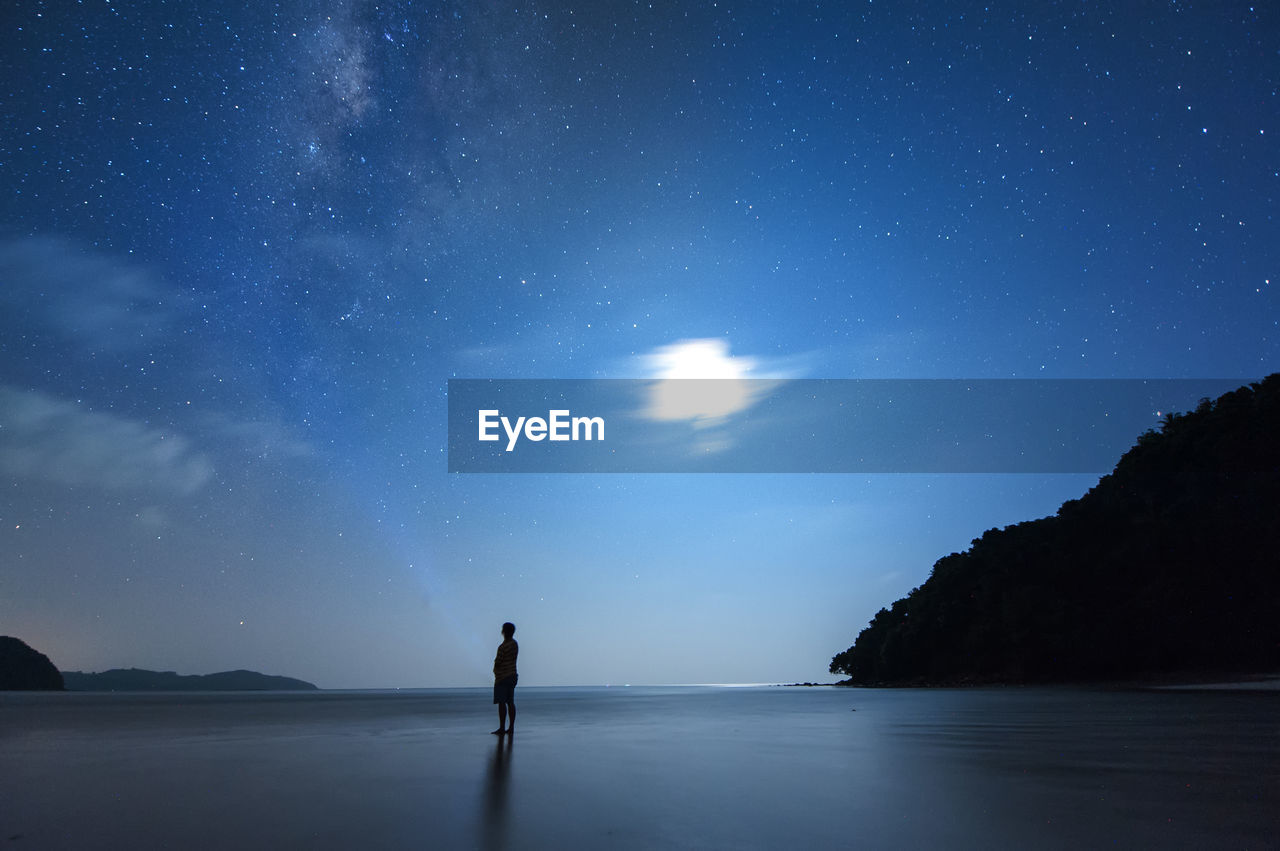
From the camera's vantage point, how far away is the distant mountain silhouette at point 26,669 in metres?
130

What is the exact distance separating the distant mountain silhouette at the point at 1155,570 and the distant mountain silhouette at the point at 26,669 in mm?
153113

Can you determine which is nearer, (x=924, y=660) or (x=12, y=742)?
(x=12, y=742)

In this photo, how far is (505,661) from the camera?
38.7 ft

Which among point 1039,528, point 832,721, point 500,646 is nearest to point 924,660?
point 1039,528

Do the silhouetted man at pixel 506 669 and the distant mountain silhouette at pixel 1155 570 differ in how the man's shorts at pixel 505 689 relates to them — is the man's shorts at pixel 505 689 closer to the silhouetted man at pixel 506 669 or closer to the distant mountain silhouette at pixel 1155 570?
the silhouetted man at pixel 506 669

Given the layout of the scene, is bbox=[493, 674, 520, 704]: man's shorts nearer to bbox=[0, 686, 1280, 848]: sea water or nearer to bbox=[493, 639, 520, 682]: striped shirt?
bbox=[493, 639, 520, 682]: striped shirt

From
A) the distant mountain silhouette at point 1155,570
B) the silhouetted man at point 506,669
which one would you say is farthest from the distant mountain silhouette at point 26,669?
the silhouetted man at point 506,669

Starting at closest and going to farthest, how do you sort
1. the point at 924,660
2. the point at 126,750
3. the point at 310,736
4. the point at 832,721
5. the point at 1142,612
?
the point at 126,750
the point at 310,736
the point at 832,721
the point at 1142,612
the point at 924,660

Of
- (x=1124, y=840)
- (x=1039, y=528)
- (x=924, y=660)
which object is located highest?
(x=1039, y=528)

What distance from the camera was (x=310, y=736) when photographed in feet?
43.1

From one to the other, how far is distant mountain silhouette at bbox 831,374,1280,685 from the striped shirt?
138 ft

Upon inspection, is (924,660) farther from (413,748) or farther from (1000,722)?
(413,748)

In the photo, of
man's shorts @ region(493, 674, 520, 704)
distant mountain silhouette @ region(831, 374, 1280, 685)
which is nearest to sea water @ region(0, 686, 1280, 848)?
man's shorts @ region(493, 674, 520, 704)

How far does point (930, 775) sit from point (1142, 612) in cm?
4534
